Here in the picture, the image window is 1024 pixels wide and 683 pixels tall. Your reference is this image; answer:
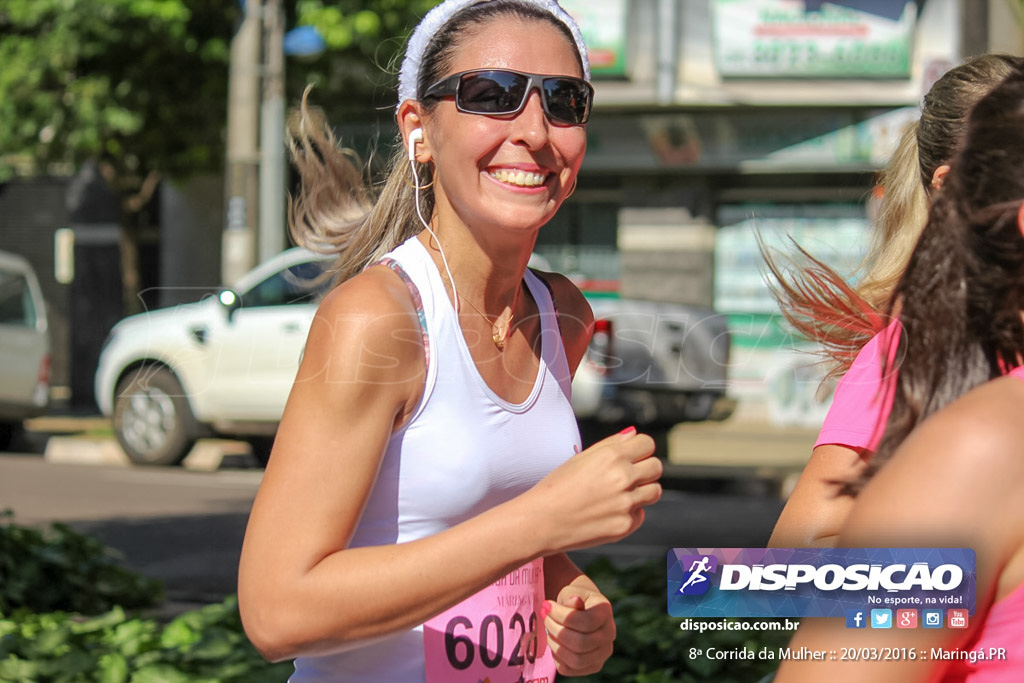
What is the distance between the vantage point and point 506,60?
68.0 inches

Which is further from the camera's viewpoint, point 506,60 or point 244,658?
point 244,658

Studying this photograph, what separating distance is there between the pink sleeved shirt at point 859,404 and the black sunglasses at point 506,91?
54 cm

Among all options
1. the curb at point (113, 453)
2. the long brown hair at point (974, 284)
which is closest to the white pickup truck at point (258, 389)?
the curb at point (113, 453)

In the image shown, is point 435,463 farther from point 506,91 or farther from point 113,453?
point 113,453

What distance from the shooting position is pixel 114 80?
13.0m

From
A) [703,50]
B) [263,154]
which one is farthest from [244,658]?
[703,50]

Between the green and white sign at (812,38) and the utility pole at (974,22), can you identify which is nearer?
the utility pole at (974,22)

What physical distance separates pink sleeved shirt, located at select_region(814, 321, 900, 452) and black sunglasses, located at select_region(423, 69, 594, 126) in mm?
541

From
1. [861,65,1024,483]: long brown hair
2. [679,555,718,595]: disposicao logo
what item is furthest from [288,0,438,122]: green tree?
[861,65,1024,483]: long brown hair

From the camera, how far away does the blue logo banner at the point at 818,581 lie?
112 cm

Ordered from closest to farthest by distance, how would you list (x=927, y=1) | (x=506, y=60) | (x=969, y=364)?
(x=969, y=364) < (x=506, y=60) < (x=927, y=1)

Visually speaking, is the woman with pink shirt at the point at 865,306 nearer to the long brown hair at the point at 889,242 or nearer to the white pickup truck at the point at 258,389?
the long brown hair at the point at 889,242

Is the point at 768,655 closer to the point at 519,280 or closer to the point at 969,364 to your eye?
the point at 519,280

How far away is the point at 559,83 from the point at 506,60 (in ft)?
0.27
